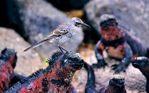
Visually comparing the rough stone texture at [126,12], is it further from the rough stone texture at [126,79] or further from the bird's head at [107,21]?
the bird's head at [107,21]

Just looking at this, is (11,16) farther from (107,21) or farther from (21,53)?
(107,21)

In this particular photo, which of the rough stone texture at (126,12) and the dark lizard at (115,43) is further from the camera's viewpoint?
the rough stone texture at (126,12)

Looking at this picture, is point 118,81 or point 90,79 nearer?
point 118,81

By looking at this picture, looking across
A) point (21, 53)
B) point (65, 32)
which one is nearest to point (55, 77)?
point (65, 32)

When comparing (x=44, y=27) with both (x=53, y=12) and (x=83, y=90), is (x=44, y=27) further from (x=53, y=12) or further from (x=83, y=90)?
(x=83, y=90)

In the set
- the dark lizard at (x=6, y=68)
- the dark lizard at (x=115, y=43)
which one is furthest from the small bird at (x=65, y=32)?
the dark lizard at (x=115, y=43)

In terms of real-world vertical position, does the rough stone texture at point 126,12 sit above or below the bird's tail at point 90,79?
above

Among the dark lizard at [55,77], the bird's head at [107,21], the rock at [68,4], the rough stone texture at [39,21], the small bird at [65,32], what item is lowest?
the dark lizard at [55,77]
